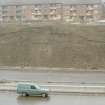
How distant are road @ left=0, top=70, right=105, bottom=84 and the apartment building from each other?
4321cm

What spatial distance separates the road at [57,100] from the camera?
28609 mm

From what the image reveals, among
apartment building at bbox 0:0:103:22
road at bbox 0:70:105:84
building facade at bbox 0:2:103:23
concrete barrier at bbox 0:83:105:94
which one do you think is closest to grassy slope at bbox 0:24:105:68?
road at bbox 0:70:105:84

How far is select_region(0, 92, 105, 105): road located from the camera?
28.6 meters

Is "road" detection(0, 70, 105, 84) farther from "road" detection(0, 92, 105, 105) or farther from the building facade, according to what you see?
the building facade

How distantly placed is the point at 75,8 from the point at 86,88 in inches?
2477

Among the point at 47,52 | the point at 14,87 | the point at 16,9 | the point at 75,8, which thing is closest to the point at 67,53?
the point at 47,52

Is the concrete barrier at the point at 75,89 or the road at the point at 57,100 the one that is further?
the concrete barrier at the point at 75,89

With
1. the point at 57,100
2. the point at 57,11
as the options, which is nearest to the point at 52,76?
the point at 57,100

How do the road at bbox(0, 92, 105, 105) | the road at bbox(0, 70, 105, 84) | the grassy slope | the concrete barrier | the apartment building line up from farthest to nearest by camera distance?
the apartment building → the grassy slope → the road at bbox(0, 70, 105, 84) → the concrete barrier → the road at bbox(0, 92, 105, 105)

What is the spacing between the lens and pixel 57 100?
97.1ft

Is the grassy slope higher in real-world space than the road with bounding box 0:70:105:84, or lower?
higher

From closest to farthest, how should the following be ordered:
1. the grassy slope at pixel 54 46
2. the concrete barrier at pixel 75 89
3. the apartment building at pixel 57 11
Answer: the concrete barrier at pixel 75 89 < the grassy slope at pixel 54 46 < the apartment building at pixel 57 11

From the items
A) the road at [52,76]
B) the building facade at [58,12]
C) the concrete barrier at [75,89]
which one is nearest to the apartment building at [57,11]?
the building facade at [58,12]

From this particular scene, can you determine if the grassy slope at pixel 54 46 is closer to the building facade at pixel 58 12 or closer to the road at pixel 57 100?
the road at pixel 57 100
